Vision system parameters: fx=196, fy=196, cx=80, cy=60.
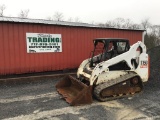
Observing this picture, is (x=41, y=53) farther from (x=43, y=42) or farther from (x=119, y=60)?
(x=119, y=60)

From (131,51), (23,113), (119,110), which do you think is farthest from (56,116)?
(131,51)

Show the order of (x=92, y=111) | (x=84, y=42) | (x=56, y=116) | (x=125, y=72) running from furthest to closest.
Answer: (x=84, y=42), (x=125, y=72), (x=92, y=111), (x=56, y=116)

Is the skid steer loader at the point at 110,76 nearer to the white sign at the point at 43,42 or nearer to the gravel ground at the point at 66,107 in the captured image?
the gravel ground at the point at 66,107

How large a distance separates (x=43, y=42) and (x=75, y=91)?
4.40 m

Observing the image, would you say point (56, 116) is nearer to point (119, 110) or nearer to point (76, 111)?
point (76, 111)

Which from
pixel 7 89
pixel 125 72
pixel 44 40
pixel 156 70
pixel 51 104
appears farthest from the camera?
pixel 44 40

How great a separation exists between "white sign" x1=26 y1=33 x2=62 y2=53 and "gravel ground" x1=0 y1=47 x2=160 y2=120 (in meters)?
2.76

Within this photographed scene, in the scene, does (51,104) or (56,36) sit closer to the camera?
(51,104)

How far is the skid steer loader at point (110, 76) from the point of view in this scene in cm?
677

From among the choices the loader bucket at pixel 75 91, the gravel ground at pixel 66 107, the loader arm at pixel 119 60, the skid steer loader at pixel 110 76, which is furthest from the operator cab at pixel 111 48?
the gravel ground at pixel 66 107

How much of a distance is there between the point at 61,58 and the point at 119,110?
599 cm

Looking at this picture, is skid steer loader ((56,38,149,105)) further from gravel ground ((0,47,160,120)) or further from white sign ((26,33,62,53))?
white sign ((26,33,62,53))

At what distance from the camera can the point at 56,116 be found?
559 cm

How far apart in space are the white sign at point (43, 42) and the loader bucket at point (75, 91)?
11.1 ft
